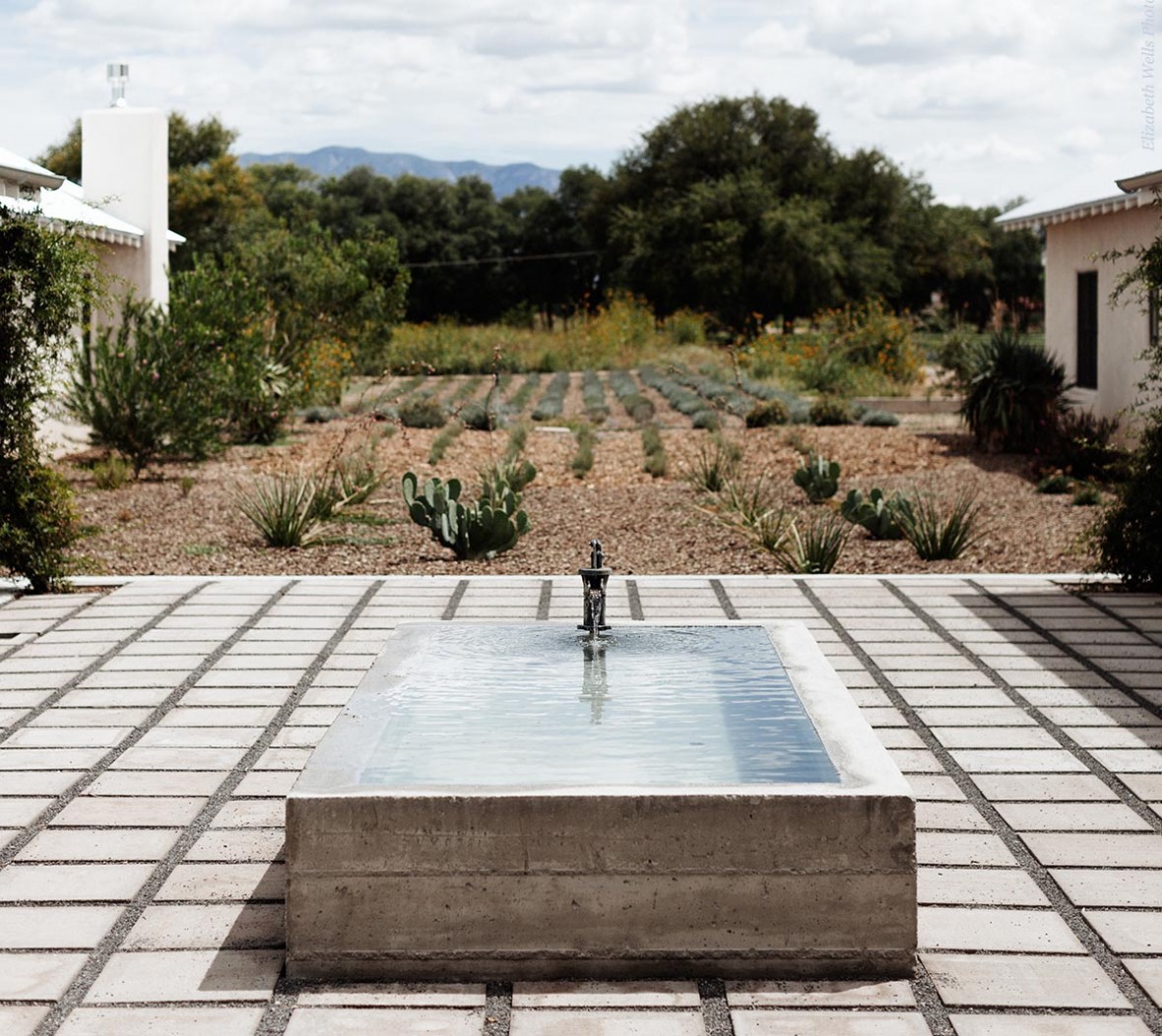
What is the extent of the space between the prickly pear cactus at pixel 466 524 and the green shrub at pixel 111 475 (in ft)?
13.5

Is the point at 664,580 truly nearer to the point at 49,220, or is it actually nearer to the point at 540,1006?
the point at 49,220

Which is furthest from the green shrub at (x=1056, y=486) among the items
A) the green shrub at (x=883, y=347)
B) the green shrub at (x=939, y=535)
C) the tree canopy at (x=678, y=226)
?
the tree canopy at (x=678, y=226)

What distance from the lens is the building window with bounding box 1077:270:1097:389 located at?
1622cm

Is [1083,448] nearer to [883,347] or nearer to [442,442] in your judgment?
[442,442]

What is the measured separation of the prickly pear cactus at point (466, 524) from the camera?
9695 millimetres

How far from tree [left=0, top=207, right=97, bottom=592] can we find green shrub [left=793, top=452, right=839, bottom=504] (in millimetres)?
5460

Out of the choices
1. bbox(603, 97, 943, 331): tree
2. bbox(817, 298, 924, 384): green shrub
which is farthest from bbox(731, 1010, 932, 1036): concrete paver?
bbox(603, 97, 943, 331): tree

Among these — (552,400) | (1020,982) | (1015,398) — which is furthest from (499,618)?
(552,400)

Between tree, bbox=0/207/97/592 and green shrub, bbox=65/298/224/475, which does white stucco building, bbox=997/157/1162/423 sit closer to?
green shrub, bbox=65/298/224/475

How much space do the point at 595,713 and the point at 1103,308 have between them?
1217cm

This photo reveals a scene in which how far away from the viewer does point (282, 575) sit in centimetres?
937

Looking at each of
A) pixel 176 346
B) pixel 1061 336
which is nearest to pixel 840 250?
pixel 1061 336

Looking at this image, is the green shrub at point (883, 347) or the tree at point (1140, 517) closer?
the tree at point (1140, 517)

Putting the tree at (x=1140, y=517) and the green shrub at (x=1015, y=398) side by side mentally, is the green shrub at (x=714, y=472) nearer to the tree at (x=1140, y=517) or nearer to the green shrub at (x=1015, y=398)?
the green shrub at (x=1015, y=398)
